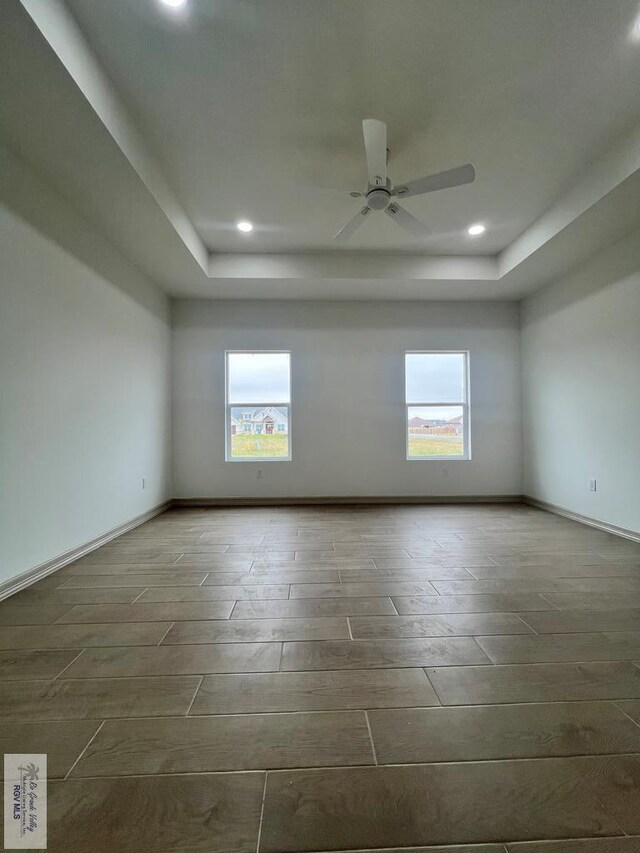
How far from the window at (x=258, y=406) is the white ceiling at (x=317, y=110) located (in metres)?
1.66

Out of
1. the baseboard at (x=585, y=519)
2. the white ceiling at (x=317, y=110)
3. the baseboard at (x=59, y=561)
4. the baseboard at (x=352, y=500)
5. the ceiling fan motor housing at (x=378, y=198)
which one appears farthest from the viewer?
the baseboard at (x=352, y=500)

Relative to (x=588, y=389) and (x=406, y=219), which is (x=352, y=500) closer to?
(x=588, y=389)

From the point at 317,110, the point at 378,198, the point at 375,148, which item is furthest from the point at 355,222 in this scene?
the point at 317,110

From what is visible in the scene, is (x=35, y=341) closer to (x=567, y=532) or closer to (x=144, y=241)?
(x=144, y=241)

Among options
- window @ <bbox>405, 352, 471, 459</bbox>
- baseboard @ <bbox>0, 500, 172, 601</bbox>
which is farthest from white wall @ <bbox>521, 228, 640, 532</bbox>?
baseboard @ <bbox>0, 500, 172, 601</bbox>

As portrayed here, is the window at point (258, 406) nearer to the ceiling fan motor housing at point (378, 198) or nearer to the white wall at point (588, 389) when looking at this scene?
the ceiling fan motor housing at point (378, 198)

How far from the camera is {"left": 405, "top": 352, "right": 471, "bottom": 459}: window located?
4.98 meters

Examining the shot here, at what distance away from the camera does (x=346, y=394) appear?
4.93m

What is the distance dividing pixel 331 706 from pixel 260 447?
12.4 feet

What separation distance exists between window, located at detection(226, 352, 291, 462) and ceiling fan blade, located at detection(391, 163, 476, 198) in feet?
9.03

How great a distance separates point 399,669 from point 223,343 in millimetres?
4328

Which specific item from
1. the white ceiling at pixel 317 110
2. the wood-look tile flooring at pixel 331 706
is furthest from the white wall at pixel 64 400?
the white ceiling at pixel 317 110

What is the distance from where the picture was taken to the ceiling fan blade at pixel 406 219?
8.79 feet

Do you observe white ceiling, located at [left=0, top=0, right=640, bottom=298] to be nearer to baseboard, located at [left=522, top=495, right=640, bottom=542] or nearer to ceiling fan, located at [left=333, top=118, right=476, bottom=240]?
ceiling fan, located at [left=333, top=118, right=476, bottom=240]
